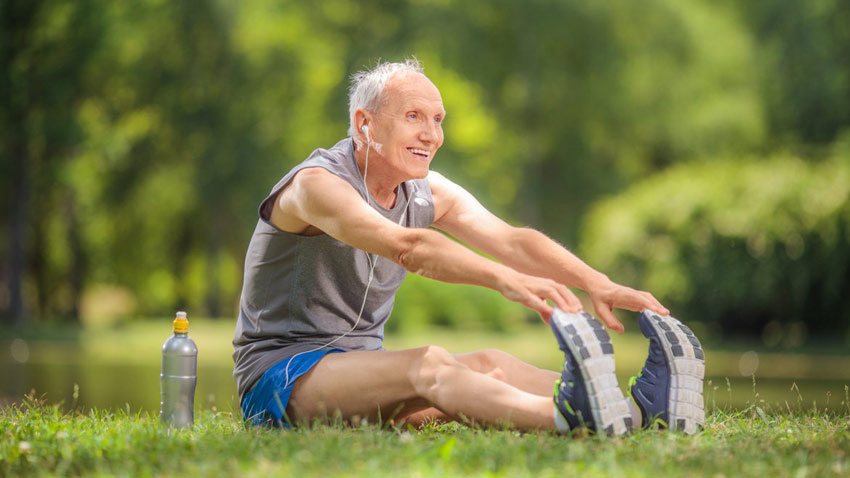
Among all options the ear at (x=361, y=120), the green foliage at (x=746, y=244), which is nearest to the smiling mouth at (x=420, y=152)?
the ear at (x=361, y=120)

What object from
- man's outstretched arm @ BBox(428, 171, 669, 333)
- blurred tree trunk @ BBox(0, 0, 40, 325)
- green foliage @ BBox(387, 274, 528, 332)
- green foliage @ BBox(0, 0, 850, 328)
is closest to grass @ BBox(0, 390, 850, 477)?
man's outstretched arm @ BBox(428, 171, 669, 333)

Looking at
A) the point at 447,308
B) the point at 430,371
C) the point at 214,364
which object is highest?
the point at 430,371

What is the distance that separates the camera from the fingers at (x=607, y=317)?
12.8ft

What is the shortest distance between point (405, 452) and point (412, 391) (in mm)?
544

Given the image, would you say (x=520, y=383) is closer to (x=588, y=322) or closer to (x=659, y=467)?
(x=588, y=322)

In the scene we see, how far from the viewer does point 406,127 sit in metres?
4.20

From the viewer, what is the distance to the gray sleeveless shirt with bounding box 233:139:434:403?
4.11 meters

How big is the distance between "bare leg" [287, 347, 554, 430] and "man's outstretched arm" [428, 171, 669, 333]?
49 cm

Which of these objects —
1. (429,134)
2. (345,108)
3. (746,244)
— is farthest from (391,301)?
(345,108)

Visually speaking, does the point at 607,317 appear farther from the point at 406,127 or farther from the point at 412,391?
the point at 406,127

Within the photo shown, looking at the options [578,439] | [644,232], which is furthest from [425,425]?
[644,232]

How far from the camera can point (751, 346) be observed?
688 inches

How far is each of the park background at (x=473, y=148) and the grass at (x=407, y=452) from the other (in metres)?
11.1

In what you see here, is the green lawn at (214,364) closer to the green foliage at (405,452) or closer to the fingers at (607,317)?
the fingers at (607,317)
